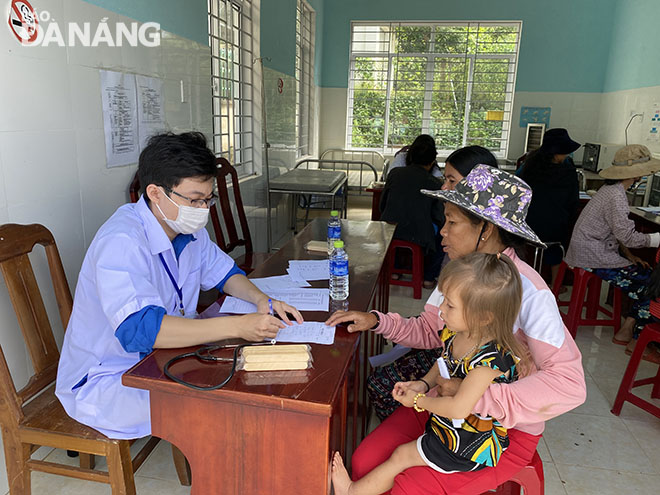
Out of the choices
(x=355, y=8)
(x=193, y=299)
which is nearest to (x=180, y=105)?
(x=193, y=299)

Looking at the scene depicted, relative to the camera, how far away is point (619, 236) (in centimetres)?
288

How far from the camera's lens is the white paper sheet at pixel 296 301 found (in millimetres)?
1547

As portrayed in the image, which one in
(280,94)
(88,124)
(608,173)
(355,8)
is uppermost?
(355,8)

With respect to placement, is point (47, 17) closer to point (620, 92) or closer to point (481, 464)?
point (481, 464)

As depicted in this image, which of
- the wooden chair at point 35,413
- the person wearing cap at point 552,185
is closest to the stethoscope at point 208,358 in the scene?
the wooden chair at point 35,413

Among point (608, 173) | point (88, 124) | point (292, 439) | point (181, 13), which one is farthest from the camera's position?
point (608, 173)

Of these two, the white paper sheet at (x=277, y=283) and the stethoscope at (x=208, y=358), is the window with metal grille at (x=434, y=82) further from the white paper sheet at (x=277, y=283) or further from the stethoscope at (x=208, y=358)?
the stethoscope at (x=208, y=358)

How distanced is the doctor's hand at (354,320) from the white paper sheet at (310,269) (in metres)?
0.44

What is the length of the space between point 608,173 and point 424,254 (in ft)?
4.63

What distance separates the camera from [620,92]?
6.36 metres

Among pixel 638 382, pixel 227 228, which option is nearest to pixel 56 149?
pixel 227 228

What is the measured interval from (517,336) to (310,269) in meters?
0.92

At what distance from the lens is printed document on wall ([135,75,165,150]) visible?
2.36 m

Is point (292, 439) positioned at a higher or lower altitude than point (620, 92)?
lower
